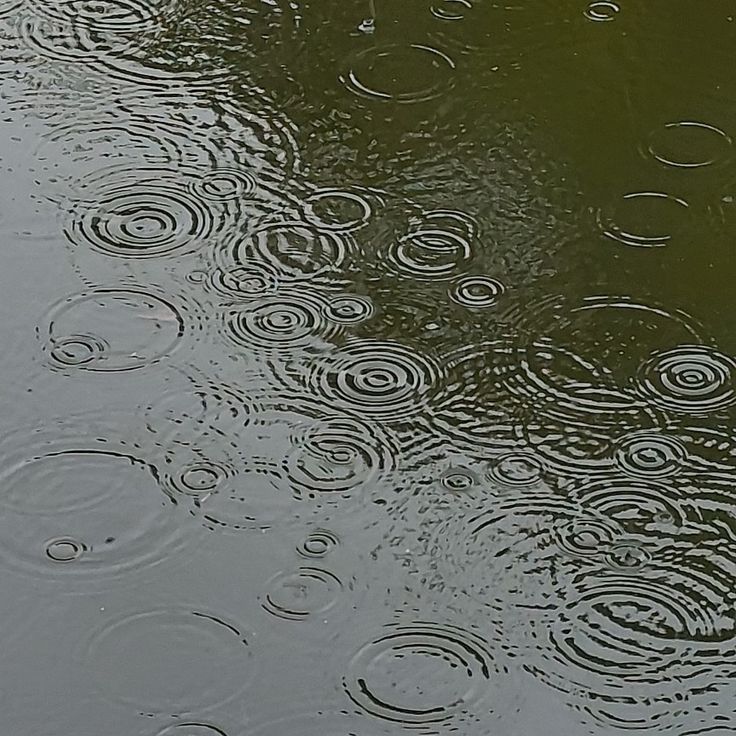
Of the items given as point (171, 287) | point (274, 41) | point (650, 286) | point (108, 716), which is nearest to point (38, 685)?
point (108, 716)

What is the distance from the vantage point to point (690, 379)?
5.41 ft

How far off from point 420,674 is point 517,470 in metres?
0.30

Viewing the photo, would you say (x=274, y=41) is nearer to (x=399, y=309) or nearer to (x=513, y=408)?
(x=399, y=309)

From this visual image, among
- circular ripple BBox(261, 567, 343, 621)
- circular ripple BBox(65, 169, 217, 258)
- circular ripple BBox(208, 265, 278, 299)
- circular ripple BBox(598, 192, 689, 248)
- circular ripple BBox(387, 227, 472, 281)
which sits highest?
circular ripple BBox(598, 192, 689, 248)

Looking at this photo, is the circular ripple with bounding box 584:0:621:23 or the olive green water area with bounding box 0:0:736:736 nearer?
the olive green water area with bounding box 0:0:736:736

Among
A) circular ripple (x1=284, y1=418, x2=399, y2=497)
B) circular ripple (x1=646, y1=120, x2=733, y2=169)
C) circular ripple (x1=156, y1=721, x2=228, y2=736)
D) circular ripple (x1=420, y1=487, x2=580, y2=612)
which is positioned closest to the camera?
circular ripple (x1=156, y1=721, x2=228, y2=736)

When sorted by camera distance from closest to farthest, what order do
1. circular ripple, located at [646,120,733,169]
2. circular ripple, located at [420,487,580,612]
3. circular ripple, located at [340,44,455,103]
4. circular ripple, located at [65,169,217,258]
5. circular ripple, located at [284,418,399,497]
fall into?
1. circular ripple, located at [420,487,580,612]
2. circular ripple, located at [284,418,399,497]
3. circular ripple, located at [65,169,217,258]
4. circular ripple, located at [646,120,733,169]
5. circular ripple, located at [340,44,455,103]

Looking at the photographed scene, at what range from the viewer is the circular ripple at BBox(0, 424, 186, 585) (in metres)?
1.44

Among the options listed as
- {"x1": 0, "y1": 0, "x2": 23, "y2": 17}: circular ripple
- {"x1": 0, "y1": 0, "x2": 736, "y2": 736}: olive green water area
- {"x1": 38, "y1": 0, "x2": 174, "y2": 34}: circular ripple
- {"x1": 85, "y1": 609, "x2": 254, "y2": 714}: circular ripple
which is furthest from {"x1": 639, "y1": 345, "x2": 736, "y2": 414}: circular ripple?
{"x1": 0, "y1": 0, "x2": 23, "y2": 17}: circular ripple

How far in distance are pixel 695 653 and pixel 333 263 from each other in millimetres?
711

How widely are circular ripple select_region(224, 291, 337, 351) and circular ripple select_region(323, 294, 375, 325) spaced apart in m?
0.01

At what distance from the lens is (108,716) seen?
1307 mm

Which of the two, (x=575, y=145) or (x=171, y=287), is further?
(x=575, y=145)

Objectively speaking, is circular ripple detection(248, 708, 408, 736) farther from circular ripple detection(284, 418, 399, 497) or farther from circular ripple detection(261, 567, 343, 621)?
circular ripple detection(284, 418, 399, 497)
